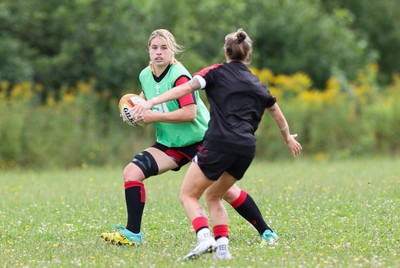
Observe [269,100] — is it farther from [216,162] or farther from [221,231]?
[221,231]

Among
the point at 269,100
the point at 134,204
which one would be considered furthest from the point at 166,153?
the point at 269,100

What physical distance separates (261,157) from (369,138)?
298 centimetres

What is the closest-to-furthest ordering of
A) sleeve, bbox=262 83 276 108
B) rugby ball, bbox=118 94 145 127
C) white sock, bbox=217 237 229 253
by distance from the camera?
white sock, bbox=217 237 229 253, sleeve, bbox=262 83 276 108, rugby ball, bbox=118 94 145 127

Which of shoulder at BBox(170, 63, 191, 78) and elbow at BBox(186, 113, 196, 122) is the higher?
shoulder at BBox(170, 63, 191, 78)

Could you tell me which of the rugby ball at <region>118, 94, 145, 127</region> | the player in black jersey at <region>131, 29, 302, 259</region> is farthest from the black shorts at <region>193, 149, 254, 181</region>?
the rugby ball at <region>118, 94, 145, 127</region>

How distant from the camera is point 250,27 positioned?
2500cm

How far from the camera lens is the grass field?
23.1 feet

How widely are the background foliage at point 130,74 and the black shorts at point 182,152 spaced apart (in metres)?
11.2

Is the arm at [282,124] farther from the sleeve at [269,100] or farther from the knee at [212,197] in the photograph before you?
the knee at [212,197]

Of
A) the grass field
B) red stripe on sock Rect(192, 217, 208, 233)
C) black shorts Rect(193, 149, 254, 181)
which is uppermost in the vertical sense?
black shorts Rect(193, 149, 254, 181)

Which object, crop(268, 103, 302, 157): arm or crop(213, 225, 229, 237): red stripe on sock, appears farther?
crop(268, 103, 302, 157): arm

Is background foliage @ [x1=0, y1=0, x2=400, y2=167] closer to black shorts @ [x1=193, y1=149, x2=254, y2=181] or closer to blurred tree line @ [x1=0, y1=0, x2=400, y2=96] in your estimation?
blurred tree line @ [x1=0, y1=0, x2=400, y2=96]

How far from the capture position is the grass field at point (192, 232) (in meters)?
7.04

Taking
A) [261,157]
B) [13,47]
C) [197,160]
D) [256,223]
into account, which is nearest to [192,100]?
[197,160]
